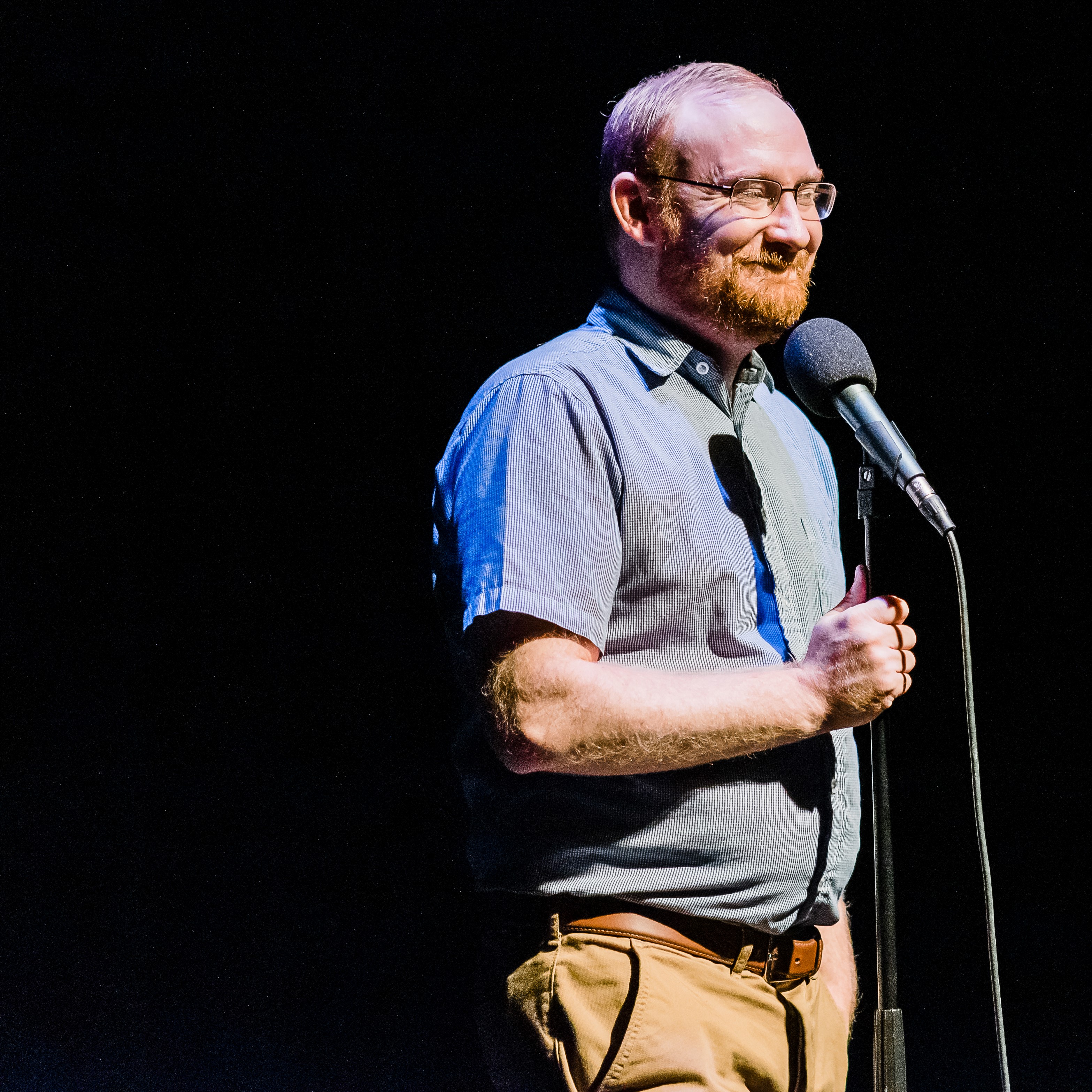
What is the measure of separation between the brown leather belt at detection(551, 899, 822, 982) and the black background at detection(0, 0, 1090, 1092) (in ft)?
3.46

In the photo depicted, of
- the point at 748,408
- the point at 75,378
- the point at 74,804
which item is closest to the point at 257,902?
the point at 74,804

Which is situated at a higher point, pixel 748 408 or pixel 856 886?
pixel 748 408

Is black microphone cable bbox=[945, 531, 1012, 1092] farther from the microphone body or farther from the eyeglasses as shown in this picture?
the eyeglasses

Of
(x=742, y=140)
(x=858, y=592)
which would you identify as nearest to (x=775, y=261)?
(x=742, y=140)

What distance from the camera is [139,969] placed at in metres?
2.15

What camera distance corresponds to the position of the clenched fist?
1089 millimetres

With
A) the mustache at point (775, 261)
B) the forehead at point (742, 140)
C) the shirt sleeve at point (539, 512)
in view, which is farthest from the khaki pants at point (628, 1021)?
the forehead at point (742, 140)

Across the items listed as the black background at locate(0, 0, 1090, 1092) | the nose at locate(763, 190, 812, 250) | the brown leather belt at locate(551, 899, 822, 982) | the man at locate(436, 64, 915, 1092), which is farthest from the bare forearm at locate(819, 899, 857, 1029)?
the black background at locate(0, 0, 1090, 1092)

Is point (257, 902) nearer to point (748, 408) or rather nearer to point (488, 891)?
point (488, 891)

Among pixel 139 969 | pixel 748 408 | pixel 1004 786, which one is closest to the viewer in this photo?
pixel 748 408

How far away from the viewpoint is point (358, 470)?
227cm

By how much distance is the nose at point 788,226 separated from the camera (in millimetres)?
1329

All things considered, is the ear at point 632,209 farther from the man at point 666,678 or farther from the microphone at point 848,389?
the microphone at point 848,389

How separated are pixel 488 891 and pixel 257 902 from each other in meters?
1.12
